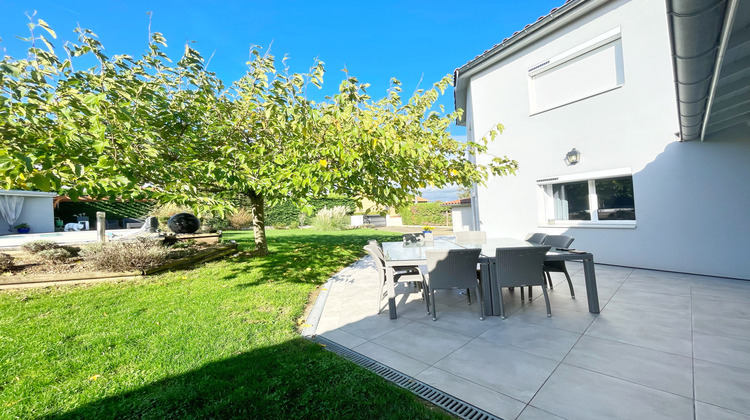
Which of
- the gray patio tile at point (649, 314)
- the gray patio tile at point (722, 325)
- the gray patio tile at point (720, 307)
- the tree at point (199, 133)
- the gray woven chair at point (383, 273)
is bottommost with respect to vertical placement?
the gray patio tile at point (720, 307)

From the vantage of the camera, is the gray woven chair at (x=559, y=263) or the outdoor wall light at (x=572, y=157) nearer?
the gray woven chair at (x=559, y=263)

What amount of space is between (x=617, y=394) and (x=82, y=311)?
668 centimetres

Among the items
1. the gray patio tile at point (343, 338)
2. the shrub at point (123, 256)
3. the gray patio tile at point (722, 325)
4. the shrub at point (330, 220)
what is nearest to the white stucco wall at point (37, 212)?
the shrub at point (330, 220)

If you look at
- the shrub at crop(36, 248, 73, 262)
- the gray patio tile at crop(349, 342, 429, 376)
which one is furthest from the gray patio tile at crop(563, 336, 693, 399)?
the shrub at crop(36, 248, 73, 262)

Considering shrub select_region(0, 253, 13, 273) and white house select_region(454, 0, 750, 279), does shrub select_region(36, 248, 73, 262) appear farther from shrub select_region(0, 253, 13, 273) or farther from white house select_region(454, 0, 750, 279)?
white house select_region(454, 0, 750, 279)

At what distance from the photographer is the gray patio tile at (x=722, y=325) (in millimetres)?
3293

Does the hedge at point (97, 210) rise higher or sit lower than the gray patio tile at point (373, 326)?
higher

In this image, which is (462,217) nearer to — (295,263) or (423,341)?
(295,263)

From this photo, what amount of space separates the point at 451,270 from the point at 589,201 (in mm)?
5904

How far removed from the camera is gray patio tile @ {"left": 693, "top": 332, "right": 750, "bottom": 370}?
2738 mm

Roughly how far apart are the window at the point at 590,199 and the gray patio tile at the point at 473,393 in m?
6.83

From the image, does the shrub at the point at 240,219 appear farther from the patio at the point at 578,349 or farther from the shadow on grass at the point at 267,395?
the shadow on grass at the point at 267,395

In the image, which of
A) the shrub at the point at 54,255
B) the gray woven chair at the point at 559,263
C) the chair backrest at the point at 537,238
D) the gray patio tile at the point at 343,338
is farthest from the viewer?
the shrub at the point at 54,255

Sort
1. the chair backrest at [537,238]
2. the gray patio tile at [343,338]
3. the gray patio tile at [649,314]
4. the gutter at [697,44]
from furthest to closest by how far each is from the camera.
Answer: the chair backrest at [537,238], the gray patio tile at [649,314], the gray patio tile at [343,338], the gutter at [697,44]
